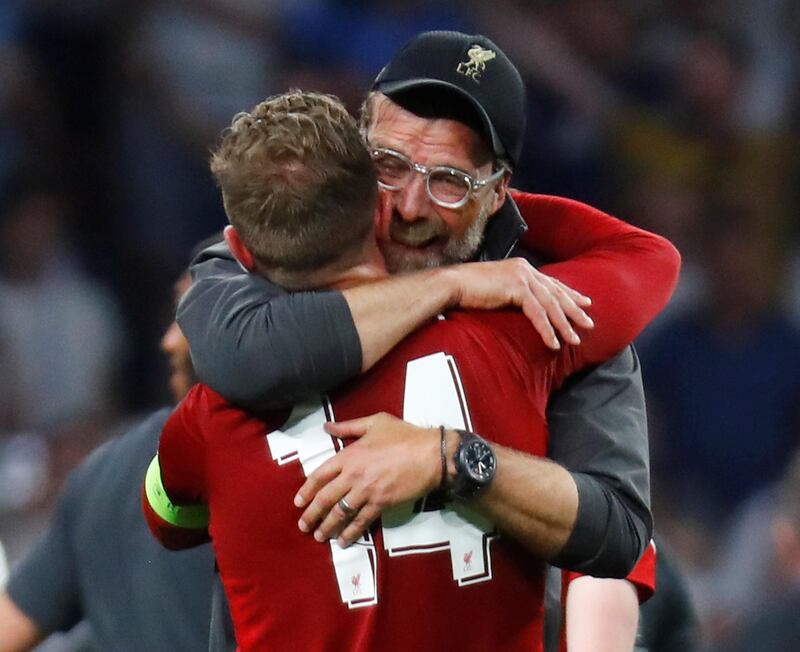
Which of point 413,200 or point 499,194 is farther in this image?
point 499,194

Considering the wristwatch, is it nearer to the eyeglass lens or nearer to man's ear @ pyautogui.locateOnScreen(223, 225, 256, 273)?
man's ear @ pyautogui.locateOnScreen(223, 225, 256, 273)

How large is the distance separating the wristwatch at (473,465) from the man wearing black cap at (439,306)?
8 cm

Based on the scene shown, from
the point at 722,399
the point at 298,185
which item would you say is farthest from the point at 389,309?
the point at 722,399

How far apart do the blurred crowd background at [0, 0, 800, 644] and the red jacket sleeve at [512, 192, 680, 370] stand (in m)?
3.35

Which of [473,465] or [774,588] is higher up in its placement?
[473,465]

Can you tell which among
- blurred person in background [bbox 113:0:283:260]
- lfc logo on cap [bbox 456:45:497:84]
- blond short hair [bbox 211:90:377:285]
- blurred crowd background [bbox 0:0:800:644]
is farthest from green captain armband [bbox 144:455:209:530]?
blurred person in background [bbox 113:0:283:260]

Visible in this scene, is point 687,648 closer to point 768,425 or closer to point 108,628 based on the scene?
point 108,628

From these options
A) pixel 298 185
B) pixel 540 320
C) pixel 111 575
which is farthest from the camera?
pixel 111 575

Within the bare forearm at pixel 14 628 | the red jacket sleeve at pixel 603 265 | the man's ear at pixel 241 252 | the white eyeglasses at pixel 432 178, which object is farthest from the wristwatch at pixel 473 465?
the bare forearm at pixel 14 628

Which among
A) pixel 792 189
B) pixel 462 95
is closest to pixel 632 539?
pixel 462 95

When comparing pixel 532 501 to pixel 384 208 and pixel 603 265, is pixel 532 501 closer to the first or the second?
pixel 603 265

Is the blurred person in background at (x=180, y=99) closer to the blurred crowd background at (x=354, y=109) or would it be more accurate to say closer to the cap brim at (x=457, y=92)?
the blurred crowd background at (x=354, y=109)

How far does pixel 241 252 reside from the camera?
2.13 meters

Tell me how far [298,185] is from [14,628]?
1.52 meters
